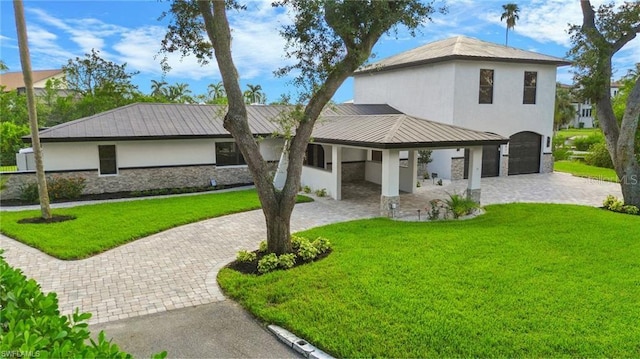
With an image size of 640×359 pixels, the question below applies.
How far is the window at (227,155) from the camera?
20.2 metres

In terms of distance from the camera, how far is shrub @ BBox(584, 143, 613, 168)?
27797 mm

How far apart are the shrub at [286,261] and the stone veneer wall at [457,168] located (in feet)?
46.8

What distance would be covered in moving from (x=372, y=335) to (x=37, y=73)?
70.8 metres

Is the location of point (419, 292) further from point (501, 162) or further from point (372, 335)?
point (501, 162)

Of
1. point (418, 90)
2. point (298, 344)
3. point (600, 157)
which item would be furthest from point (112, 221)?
point (600, 157)

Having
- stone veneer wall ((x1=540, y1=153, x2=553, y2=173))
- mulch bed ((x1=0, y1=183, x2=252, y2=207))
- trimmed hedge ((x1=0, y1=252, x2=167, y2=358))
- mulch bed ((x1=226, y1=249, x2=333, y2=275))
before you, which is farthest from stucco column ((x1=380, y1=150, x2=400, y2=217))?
stone veneer wall ((x1=540, y1=153, x2=553, y2=173))

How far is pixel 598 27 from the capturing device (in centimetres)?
1412

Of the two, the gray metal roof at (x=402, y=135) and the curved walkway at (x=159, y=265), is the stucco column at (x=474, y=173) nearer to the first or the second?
the gray metal roof at (x=402, y=135)

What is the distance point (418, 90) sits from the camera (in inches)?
899

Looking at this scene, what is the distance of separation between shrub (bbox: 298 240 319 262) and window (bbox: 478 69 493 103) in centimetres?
1561

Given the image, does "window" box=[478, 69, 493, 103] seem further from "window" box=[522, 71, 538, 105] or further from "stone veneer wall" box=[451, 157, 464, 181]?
"stone veneer wall" box=[451, 157, 464, 181]

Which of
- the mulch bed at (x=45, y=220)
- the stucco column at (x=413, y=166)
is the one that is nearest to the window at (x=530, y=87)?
the stucco column at (x=413, y=166)

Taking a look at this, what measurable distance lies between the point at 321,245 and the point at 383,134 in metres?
5.00

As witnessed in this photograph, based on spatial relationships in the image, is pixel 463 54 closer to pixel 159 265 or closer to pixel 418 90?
pixel 418 90
